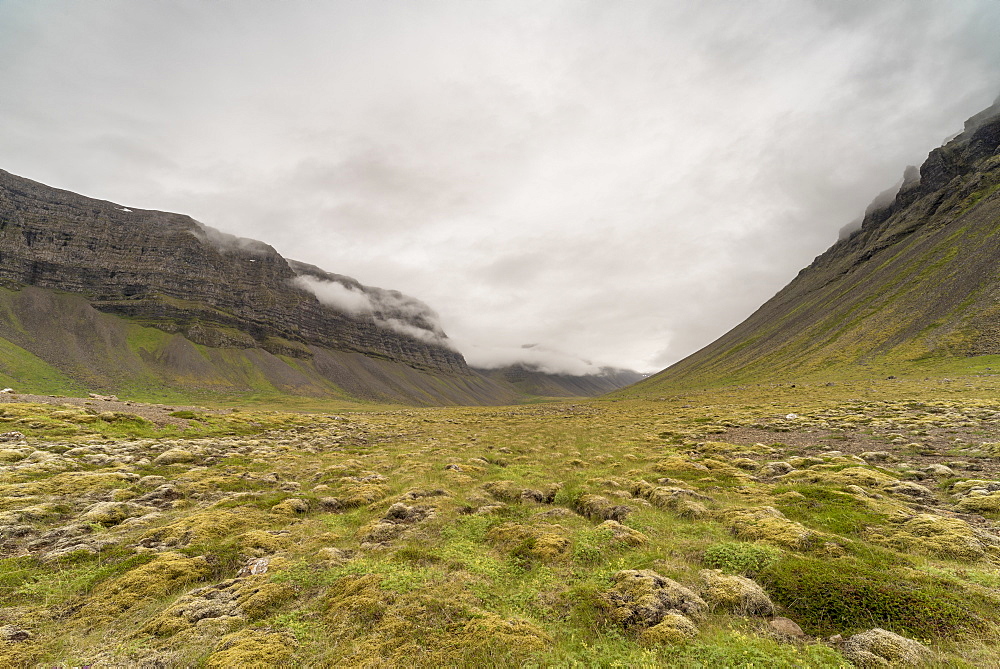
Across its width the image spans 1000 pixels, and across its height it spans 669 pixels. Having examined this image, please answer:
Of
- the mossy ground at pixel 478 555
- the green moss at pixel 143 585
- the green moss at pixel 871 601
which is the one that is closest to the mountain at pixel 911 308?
the mossy ground at pixel 478 555

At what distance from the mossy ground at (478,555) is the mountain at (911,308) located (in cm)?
10874

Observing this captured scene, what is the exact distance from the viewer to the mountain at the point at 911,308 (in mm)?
97500

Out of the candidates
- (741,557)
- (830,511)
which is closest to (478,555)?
(741,557)

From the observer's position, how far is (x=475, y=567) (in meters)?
11.9

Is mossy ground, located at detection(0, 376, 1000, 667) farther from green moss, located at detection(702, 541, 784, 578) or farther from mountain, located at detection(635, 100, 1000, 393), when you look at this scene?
mountain, located at detection(635, 100, 1000, 393)

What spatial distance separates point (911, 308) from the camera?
401 feet

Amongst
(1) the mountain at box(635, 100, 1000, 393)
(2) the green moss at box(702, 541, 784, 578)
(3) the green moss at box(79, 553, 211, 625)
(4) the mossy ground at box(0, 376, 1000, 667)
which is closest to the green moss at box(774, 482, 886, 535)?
(4) the mossy ground at box(0, 376, 1000, 667)

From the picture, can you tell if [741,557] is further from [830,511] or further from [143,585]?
[143,585]

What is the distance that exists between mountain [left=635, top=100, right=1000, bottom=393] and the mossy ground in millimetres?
108740

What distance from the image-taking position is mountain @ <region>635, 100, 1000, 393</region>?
97.5m

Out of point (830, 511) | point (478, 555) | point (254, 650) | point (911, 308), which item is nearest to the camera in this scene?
point (254, 650)

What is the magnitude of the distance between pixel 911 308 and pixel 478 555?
18082 cm

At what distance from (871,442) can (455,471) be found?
31.9 metres

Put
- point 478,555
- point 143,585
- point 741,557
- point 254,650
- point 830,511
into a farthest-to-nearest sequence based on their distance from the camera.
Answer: point 830,511 < point 478,555 < point 741,557 < point 143,585 < point 254,650
